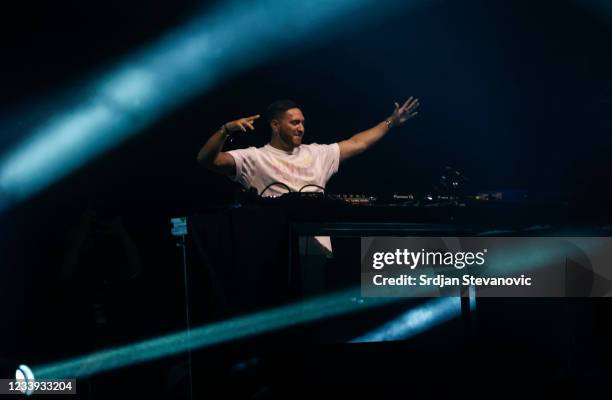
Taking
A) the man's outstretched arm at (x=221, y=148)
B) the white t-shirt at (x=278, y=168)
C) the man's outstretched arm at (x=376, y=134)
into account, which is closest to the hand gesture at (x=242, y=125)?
the man's outstretched arm at (x=221, y=148)

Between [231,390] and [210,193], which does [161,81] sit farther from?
[231,390]

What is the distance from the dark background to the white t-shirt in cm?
61

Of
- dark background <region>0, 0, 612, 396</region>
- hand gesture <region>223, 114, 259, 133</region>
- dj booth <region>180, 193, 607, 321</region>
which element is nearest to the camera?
dj booth <region>180, 193, 607, 321</region>

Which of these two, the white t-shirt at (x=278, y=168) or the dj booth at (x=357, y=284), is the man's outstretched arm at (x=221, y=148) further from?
the dj booth at (x=357, y=284)

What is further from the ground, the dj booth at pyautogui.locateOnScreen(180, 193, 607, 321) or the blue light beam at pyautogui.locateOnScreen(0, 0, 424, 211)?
the blue light beam at pyautogui.locateOnScreen(0, 0, 424, 211)

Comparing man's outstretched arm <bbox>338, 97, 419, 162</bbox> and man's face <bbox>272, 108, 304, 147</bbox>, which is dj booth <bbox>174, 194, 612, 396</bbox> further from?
man's outstretched arm <bbox>338, 97, 419, 162</bbox>

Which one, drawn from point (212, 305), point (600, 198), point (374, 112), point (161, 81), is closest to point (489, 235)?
point (600, 198)

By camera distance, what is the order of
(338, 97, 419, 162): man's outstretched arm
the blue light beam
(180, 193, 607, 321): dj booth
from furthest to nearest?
(338, 97, 419, 162): man's outstretched arm, the blue light beam, (180, 193, 607, 321): dj booth

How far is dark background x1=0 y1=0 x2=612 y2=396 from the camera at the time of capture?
4352 millimetres

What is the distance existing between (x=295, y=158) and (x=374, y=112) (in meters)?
1.10

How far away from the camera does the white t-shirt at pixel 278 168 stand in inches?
170

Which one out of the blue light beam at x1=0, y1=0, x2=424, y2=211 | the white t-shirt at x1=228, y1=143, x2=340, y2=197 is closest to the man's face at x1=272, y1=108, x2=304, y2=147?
the white t-shirt at x1=228, y1=143, x2=340, y2=197

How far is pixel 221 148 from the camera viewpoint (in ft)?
13.3

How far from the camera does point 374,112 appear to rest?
17.1 ft
